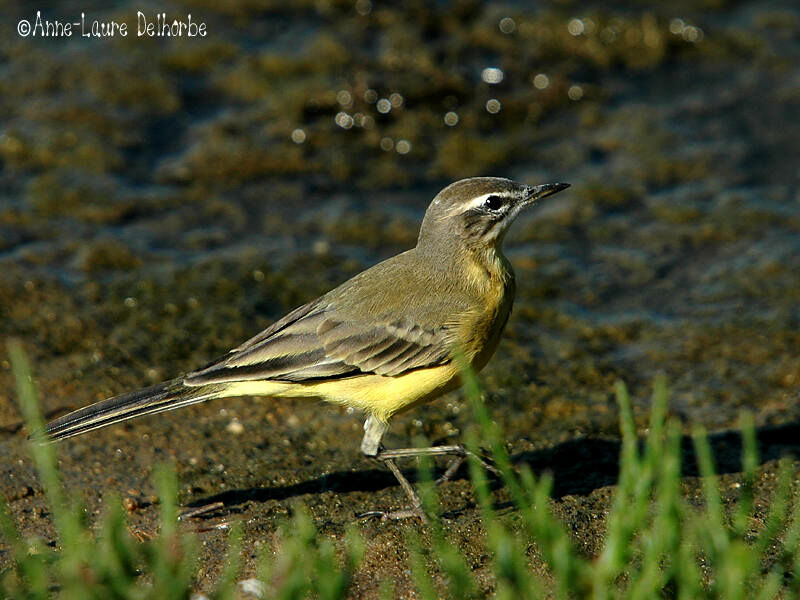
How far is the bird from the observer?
5965 mm

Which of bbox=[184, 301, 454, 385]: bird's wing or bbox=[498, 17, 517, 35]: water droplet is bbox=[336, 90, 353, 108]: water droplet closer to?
bbox=[498, 17, 517, 35]: water droplet

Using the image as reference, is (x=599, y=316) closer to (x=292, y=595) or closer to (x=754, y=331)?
(x=754, y=331)

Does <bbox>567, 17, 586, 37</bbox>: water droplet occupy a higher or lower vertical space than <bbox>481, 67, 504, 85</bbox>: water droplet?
higher

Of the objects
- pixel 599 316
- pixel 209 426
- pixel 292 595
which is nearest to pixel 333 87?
pixel 599 316

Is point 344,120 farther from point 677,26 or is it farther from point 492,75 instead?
point 677,26

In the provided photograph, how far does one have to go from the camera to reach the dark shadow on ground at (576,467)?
241 inches

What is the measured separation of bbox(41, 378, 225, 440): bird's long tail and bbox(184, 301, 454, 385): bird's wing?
0.28 feet

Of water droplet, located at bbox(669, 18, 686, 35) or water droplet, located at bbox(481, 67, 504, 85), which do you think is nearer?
water droplet, located at bbox(481, 67, 504, 85)

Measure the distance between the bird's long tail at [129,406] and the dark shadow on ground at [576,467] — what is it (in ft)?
1.94

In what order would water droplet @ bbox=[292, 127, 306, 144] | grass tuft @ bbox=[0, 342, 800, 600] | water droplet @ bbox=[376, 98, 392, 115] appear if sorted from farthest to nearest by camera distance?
1. water droplet @ bbox=[376, 98, 392, 115]
2. water droplet @ bbox=[292, 127, 306, 144]
3. grass tuft @ bbox=[0, 342, 800, 600]

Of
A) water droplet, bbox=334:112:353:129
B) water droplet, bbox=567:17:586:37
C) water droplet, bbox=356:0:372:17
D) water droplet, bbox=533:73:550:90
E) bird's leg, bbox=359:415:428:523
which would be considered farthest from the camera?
water droplet, bbox=356:0:372:17

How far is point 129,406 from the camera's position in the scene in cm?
582

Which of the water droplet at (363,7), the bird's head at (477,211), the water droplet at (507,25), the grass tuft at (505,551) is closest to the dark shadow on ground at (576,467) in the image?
the bird's head at (477,211)

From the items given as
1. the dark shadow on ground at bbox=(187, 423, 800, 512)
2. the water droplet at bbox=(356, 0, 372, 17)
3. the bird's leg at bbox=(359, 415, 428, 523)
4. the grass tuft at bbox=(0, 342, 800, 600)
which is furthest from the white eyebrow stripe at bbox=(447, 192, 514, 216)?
the water droplet at bbox=(356, 0, 372, 17)
